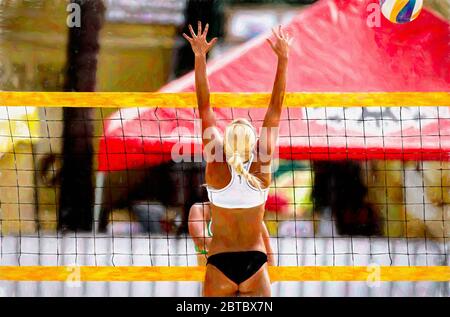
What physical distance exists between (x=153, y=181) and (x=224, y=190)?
316cm

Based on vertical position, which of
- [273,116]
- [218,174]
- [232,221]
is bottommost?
[232,221]

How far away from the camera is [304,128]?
6.85 metres

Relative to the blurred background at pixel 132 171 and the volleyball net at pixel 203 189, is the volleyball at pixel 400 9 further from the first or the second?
the blurred background at pixel 132 171

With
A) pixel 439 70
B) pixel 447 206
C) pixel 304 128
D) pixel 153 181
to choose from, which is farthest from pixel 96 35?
pixel 447 206

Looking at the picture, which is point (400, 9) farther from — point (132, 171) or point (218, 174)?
point (132, 171)

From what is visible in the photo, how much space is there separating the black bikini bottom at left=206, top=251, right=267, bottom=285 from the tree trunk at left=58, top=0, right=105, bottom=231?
328cm

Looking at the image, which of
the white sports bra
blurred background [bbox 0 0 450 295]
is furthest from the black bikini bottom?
blurred background [bbox 0 0 450 295]

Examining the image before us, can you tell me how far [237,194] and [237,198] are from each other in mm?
25

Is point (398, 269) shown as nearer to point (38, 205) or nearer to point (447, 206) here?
point (447, 206)

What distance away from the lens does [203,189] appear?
284 inches

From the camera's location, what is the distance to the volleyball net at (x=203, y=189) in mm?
6809

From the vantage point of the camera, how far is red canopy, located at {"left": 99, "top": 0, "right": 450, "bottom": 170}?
678 cm

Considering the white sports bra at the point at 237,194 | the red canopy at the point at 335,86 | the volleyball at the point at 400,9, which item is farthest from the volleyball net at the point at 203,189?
the white sports bra at the point at 237,194

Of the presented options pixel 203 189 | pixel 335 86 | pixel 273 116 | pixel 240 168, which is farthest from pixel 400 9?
pixel 240 168
